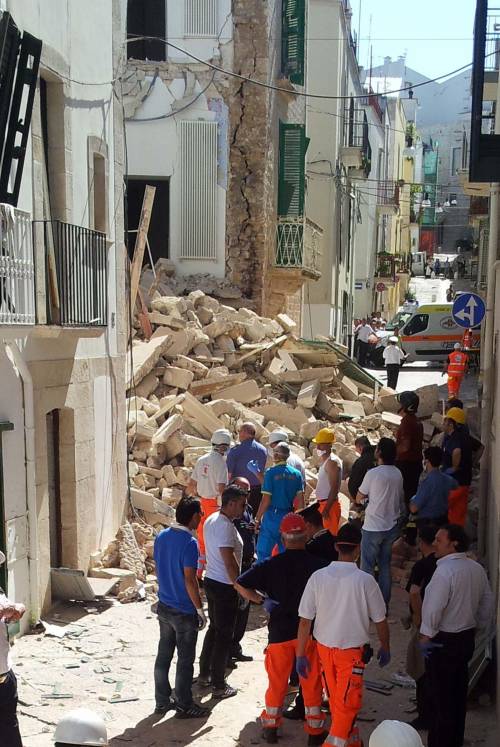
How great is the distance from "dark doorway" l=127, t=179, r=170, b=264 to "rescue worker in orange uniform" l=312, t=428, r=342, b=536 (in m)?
12.4

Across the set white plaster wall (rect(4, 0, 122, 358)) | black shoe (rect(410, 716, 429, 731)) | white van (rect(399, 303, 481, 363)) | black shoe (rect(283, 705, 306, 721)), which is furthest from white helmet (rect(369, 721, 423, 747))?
white van (rect(399, 303, 481, 363))

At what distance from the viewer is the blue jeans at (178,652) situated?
6789mm

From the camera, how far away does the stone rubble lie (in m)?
12.8

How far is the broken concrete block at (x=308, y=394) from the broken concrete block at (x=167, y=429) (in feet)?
10.2

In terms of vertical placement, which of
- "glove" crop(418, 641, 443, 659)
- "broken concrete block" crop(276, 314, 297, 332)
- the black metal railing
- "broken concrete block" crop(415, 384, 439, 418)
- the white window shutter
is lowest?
"broken concrete block" crop(415, 384, 439, 418)

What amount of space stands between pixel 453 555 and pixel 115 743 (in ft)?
9.41

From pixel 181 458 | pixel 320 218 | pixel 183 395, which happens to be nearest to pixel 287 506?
pixel 181 458

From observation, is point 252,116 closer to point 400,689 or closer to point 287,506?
point 287,506

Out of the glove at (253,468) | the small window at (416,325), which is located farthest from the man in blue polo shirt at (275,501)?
the small window at (416,325)

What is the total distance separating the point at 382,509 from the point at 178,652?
2695 millimetres

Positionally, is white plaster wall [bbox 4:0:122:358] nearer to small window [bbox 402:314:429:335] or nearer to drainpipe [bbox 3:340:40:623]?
drainpipe [bbox 3:340:40:623]

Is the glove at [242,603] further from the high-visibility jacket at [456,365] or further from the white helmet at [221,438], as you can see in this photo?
the high-visibility jacket at [456,365]

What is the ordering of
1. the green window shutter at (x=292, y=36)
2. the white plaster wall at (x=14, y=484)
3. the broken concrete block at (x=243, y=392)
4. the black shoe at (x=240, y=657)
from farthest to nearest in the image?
the green window shutter at (x=292, y=36) < the broken concrete block at (x=243, y=392) < the white plaster wall at (x=14, y=484) < the black shoe at (x=240, y=657)

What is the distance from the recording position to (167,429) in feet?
44.2
